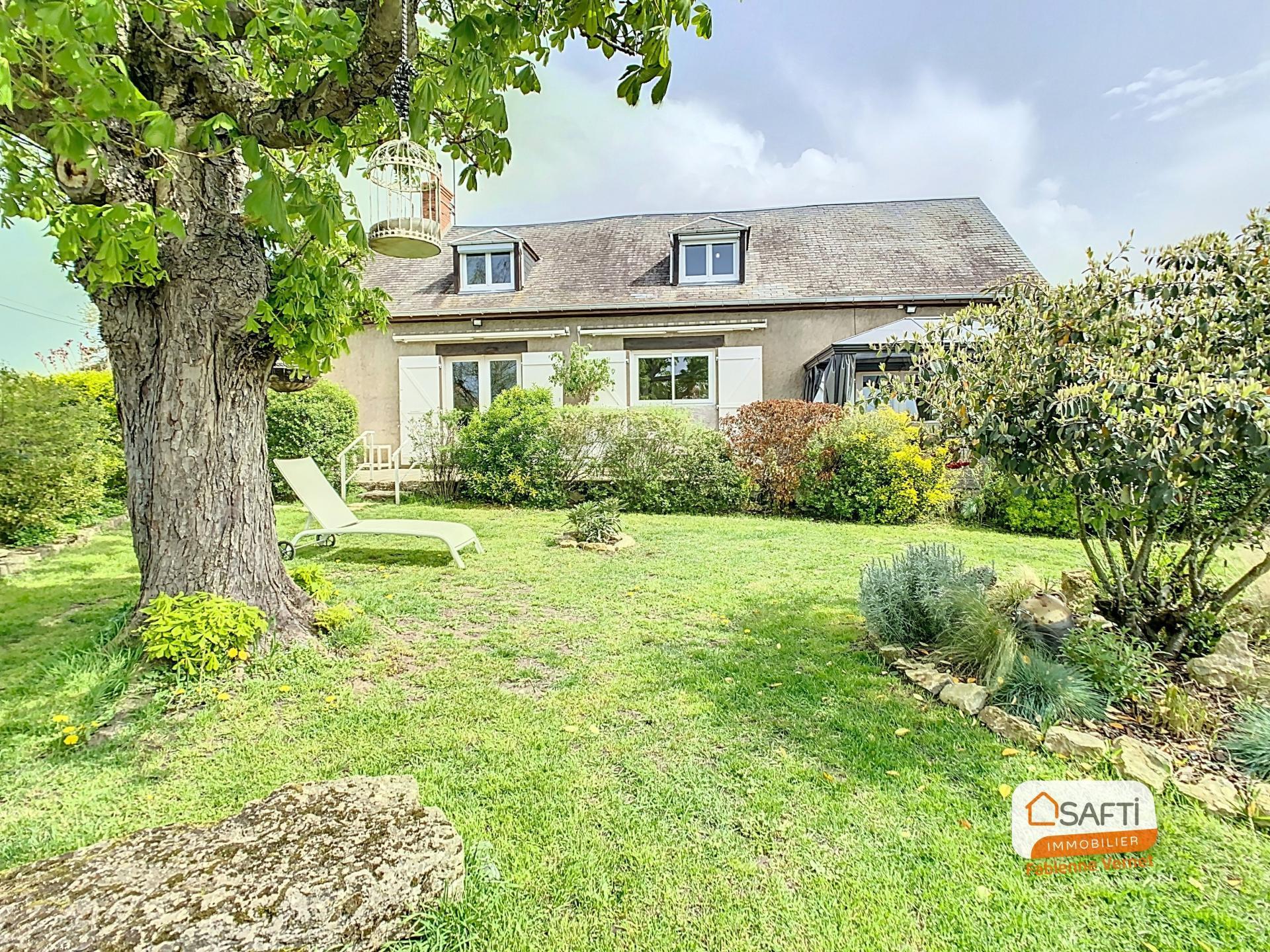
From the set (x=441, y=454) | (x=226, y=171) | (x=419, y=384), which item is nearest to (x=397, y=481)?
(x=441, y=454)

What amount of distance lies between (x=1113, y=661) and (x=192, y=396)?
525 cm

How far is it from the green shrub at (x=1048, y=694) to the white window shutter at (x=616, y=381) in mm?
11336

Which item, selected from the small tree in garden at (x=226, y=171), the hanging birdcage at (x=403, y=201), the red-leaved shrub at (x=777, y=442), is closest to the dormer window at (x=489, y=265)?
the hanging birdcage at (x=403, y=201)

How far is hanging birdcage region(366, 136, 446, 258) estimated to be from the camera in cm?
739

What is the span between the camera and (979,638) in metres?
3.51

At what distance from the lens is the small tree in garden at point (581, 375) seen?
42.9ft

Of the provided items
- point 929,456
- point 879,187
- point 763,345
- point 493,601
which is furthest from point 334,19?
point 879,187

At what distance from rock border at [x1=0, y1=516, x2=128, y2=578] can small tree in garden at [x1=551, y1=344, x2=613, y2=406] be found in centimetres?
794

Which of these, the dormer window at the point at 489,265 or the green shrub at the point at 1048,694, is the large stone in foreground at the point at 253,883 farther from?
the dormer window at the point at 489,265

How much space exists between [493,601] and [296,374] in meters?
2.32

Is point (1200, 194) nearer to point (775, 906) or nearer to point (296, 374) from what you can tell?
point (775, 906)

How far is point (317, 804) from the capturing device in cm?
209

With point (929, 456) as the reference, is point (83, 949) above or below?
below

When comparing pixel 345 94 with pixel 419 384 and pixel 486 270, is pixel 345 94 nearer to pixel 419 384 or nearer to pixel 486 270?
pixel 419 384
